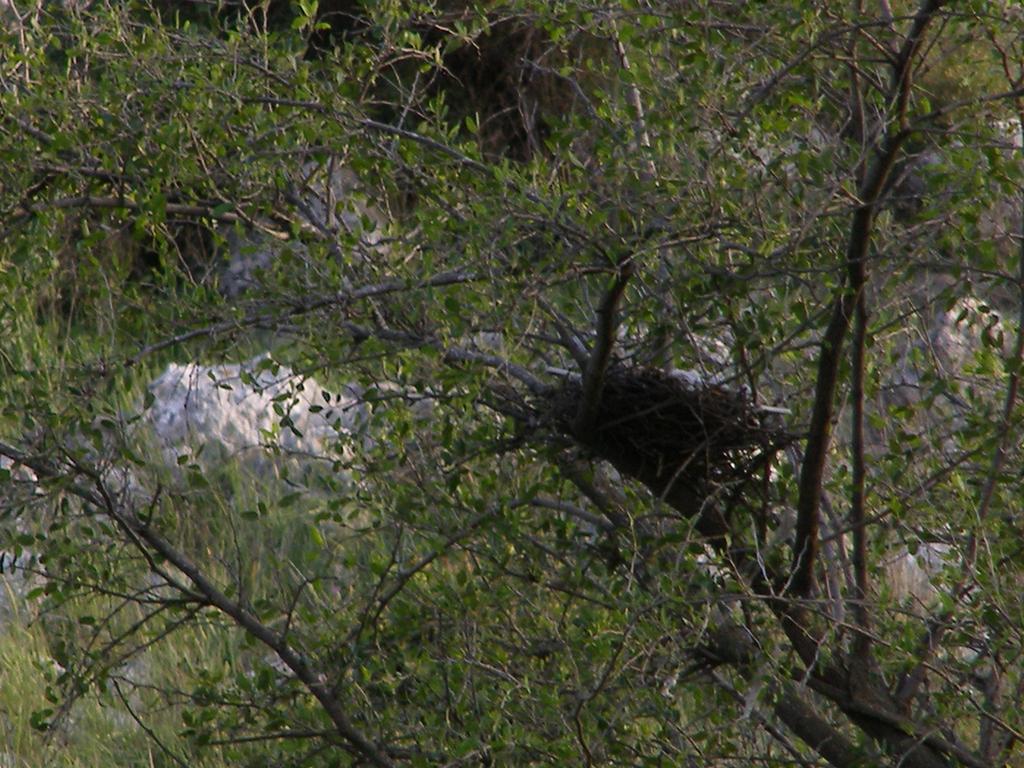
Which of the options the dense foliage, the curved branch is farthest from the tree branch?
the curved branch

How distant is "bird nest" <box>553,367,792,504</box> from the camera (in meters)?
2.55

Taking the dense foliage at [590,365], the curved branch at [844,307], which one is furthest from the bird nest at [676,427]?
A: the curved branch at [844,307]

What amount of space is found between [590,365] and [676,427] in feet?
0.74

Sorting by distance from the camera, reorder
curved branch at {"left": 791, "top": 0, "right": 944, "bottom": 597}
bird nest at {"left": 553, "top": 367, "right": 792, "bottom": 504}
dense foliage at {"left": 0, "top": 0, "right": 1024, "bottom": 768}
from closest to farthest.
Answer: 1. curved branch at {"left": 791, "top": 0, "right": 944, "bottom": 597}
2. dense foliage at {"left": 0, "top": 0, "right": 1024, "bottom": 768}
3. bird nest at {"left": 553, "top": 367, "right": 792, "bottom": 504}

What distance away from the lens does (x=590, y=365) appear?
2482 millimetres

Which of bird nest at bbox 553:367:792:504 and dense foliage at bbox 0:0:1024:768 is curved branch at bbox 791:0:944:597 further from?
bird nest at bbox 553:367:792:504

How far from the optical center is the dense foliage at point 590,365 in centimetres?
223

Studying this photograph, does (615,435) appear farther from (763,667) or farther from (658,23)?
(658,23)

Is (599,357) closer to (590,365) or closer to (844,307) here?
(590,365)

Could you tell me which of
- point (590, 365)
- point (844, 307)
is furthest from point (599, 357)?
point (844, 307)

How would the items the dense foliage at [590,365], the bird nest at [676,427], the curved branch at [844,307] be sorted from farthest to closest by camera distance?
the bird nest at [676,427] < the dense foliage at [590,365] < the curved branch at [844,307]

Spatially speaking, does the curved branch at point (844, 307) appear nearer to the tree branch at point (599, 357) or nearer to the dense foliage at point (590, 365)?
the dense foliage at point (590, 365)

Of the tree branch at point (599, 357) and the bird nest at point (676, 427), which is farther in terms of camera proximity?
the bird nest at point (676, 427)

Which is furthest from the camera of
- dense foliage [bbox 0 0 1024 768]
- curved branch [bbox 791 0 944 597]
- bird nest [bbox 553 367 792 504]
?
bird nest [bbox 553 367 792 504]
